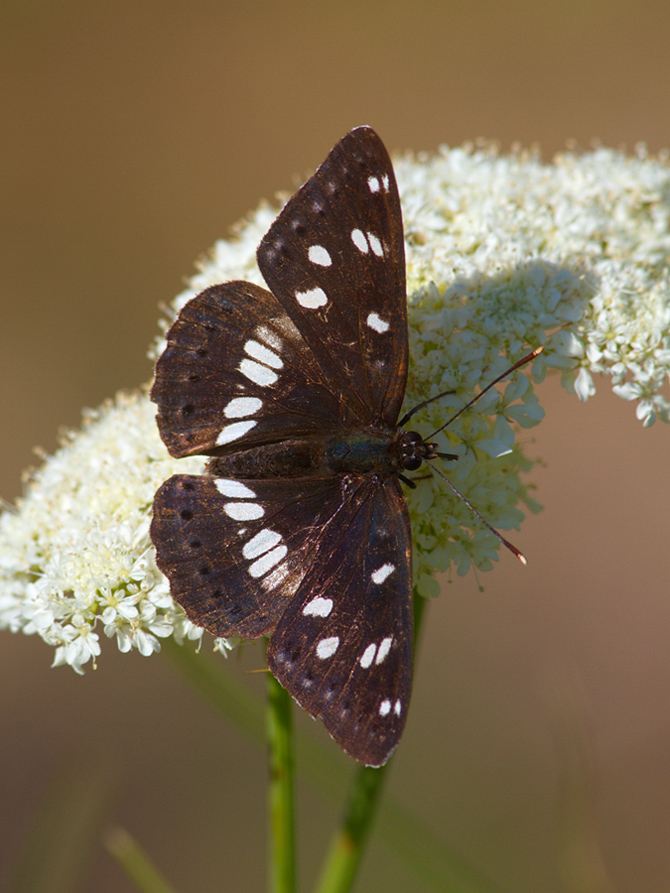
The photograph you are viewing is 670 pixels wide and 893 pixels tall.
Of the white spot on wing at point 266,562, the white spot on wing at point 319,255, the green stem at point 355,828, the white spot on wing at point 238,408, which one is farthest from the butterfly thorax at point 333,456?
the green stem at point 355,828

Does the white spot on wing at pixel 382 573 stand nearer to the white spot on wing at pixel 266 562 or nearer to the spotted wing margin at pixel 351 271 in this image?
the white spot on wing at pixel 266 562

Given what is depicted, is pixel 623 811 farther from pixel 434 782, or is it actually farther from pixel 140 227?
pixel 140 227

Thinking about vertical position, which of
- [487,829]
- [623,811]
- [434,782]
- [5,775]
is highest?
[5,775]

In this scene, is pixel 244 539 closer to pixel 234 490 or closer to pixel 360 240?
pixel 234 490

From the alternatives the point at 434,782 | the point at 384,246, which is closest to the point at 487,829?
the point at 434,782

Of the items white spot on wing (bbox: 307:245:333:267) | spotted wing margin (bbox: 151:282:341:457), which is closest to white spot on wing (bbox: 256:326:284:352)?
spotted wing margin (bbox: 151:282:341:457)

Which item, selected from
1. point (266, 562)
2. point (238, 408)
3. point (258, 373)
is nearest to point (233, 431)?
point (238, 408)
